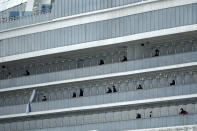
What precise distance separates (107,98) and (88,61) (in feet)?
22.5

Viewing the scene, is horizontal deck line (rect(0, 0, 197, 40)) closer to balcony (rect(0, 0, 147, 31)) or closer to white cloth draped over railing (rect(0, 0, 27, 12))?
balcony (rect(0, 0, 147, 31))

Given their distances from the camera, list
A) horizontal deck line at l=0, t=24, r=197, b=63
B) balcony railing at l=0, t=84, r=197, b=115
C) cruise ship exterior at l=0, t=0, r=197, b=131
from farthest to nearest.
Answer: cruise ship exterior at l=0, t=0, r=197, b=131 → balcony railing at l=0, t=84, r=197, b=115 → horizontal deck line at l=0, t=24, r=197, b=63

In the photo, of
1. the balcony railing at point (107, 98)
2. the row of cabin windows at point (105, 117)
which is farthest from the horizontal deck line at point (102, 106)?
the row of cabin windows at point (105, 117)

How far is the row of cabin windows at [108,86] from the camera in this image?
95.2 meters

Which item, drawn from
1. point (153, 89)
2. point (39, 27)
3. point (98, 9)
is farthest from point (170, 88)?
point (39, 27)

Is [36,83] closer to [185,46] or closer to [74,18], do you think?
[74,18]

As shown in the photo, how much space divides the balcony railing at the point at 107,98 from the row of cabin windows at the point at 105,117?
1393mm

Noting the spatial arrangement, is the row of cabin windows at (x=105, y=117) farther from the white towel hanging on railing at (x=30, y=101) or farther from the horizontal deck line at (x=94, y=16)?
the horizontal deck line at (x=94, y=16)

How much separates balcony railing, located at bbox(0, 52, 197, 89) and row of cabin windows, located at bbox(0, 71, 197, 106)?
1361mm

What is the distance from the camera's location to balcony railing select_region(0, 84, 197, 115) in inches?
3649

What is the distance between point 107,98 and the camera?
99.4 meters

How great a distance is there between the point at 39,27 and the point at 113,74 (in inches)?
411

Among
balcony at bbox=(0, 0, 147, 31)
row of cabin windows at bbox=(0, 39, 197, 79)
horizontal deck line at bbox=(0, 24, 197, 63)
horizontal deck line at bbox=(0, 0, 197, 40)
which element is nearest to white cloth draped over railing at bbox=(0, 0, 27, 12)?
balcony at bbox=(0, 0, 147, 31)

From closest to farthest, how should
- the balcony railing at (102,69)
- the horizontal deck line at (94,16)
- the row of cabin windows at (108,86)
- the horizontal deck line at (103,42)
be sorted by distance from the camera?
the horizontal deck line at (103,42) < the balcony railing at (102,69) < the horizontal deck line at (94,16) < the row of cabin windows at (108,86)
